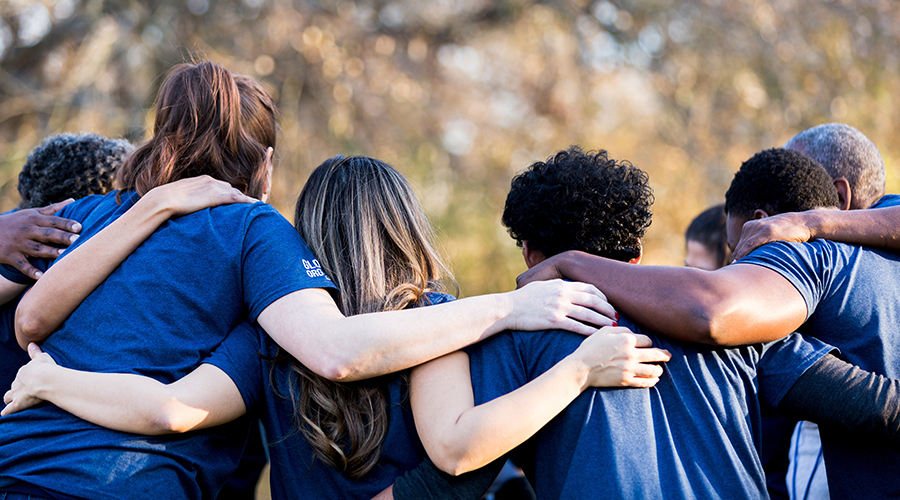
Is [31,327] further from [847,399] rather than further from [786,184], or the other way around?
[786,184]

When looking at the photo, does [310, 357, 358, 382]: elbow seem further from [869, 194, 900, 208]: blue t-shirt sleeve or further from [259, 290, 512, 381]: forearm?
[869, 194, 900, 208]: blue t-shirt sleeve

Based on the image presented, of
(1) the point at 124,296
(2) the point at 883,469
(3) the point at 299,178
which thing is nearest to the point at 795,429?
(2) the point at 883,469

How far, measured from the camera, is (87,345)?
1902mm

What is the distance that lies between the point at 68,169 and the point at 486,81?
20.5 feet

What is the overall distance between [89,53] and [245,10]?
5.18 ft

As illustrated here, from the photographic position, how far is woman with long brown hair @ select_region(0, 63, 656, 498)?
176 cm

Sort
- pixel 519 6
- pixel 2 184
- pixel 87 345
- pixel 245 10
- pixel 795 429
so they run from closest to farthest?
pixel 87 345, pixel 795 429, pixel 2 184, pixel 245 10, pixel 519 6

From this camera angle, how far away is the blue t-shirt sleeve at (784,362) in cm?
188

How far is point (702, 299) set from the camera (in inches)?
71.1

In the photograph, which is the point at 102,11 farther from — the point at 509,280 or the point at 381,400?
the point at 381,400

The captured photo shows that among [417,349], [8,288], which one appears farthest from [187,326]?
[8,288]

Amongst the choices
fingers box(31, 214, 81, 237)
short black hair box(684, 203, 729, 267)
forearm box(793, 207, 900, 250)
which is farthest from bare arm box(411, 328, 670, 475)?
short black hair box(684, 203, 729, 267)

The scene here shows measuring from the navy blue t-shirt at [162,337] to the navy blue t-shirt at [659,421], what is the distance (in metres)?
0.66

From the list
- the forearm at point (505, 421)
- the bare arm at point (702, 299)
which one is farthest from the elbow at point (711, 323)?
the forearm at point (505, 421)
